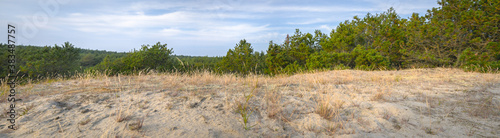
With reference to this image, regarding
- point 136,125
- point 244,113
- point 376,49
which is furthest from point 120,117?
point 376,49

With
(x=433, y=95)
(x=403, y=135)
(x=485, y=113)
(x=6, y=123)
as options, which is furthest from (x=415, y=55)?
(x=6, y=123)

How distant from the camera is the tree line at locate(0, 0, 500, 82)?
10.9 metres

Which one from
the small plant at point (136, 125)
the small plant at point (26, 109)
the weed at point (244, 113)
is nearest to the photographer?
the small plant at point (136, 125)

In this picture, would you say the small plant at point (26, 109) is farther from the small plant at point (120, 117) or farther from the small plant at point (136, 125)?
the small plant at point (136, 125)

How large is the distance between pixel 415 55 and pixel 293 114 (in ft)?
46.0

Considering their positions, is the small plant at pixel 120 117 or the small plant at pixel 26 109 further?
the small plant at pixel 26 109

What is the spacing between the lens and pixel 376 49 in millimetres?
15609

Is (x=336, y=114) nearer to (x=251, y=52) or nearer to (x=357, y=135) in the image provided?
(x=357, y=135)

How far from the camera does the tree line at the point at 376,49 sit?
10875 mm

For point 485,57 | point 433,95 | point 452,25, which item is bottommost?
point 433,95

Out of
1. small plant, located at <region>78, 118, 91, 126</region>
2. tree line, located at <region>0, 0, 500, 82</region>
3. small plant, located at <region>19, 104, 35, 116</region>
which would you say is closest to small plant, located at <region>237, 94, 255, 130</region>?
small plant, located at <region>78, 118, 91, 126</region>

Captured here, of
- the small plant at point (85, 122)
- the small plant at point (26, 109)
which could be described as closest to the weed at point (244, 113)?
the small plant at point (85, 122)

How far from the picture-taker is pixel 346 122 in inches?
116

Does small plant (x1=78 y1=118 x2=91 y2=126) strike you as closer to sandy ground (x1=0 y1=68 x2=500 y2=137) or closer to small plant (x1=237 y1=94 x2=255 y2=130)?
sandy ground (x1=0 y1=68 x2=500 y2=137)
